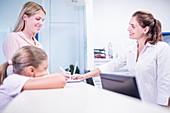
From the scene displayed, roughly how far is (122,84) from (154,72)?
881mm

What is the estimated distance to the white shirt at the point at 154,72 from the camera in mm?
1564

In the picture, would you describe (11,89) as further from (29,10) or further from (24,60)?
(29,10)

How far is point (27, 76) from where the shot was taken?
94 centimetres

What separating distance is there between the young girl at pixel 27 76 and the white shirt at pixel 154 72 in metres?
0.85

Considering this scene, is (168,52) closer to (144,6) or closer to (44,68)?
(44,68)

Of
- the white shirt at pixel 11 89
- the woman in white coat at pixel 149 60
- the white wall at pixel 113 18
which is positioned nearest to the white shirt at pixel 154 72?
the woman in white coat at pixel 149 60

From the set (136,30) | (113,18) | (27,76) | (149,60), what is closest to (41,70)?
(27,76)

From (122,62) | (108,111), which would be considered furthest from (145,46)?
(108,111)

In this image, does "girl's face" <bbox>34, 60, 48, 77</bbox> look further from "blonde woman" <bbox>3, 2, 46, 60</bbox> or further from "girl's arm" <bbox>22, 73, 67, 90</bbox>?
"blonde woman" <bbox>3, 2, 46, 60</bbox>

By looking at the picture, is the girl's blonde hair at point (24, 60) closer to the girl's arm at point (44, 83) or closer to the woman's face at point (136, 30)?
the girl's arm at point (44, 83)

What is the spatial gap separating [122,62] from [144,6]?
2.54m

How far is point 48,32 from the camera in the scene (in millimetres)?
4066

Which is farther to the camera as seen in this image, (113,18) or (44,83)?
(113,18)

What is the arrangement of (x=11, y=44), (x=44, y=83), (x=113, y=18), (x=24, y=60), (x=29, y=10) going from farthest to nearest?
(x=113, y=18) < (x=29, y=10) < (x=11, y=44) < (x=24, y=60) < (x=44, y=83)
